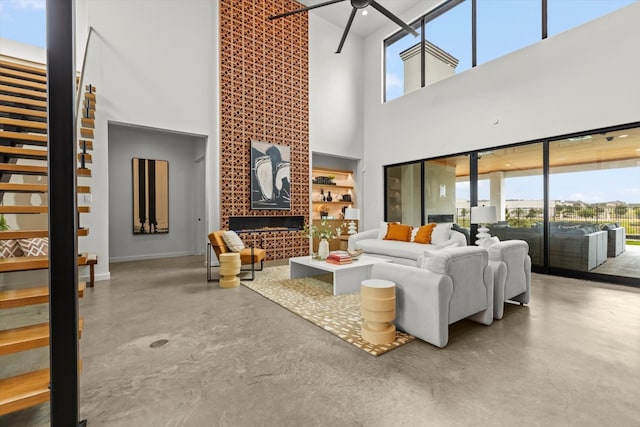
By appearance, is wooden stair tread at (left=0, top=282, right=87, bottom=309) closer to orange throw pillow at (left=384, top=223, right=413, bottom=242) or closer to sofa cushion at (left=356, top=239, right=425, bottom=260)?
sofa cushion at (left=356, top=239, right=425, bottom=260)

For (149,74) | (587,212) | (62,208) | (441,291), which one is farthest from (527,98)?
(149,74)

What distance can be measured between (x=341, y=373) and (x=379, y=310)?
1.90 feet

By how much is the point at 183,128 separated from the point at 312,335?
4780mm

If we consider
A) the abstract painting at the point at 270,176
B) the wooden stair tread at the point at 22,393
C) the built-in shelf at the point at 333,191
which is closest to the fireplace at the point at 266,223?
the abstract painting at the point at 270,176

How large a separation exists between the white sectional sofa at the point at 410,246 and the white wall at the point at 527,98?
2064mm

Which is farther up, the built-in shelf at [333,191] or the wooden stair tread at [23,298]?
the built-in shelf at [333,191]

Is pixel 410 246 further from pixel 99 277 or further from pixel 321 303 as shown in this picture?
pixel 99 277

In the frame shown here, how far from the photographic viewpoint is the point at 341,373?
6.22 feet

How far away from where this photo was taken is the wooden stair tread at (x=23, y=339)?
1.47 meters

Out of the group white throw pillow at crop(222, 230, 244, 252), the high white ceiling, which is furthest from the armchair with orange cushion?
the high white ceiling

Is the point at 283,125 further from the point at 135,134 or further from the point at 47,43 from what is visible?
the point at 47,43

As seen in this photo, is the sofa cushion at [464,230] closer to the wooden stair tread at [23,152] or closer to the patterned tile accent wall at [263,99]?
the patterned tile accent wall at [263,99]

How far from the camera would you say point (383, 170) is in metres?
7.78

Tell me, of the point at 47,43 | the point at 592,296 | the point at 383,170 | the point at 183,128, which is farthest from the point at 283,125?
the point at 592,296
